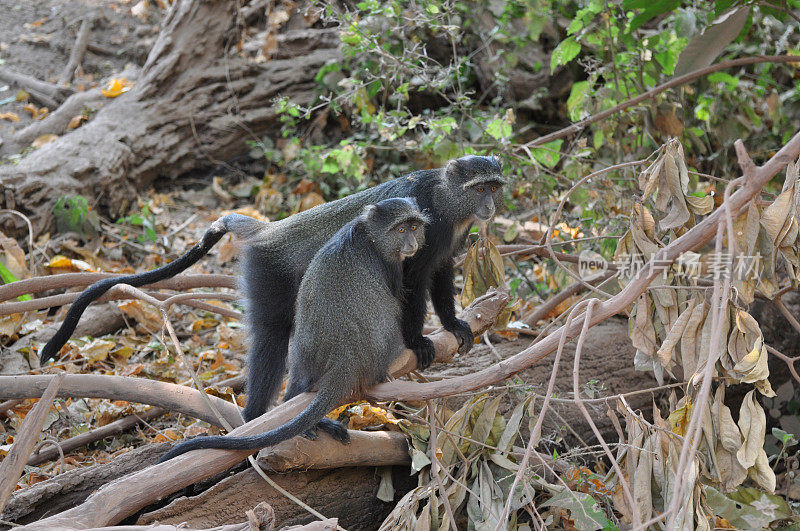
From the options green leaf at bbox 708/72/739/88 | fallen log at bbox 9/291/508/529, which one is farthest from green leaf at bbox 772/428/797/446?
green leaf at bbox 708/72/739/88

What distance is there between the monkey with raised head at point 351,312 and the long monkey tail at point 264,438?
0.04 ft

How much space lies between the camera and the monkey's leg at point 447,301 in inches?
182

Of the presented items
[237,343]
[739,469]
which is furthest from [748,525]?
[237,343]

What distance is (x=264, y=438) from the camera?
11.0 feet

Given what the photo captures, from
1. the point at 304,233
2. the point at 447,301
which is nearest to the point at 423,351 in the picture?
the point at 447,301

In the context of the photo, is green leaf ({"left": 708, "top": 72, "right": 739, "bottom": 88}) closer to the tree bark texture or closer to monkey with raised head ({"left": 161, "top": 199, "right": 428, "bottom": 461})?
monkey with raised head ({"left": 161, "top": 199, "right": 428, "bottom": 461})

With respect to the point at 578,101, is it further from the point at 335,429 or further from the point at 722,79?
the point at 335,429

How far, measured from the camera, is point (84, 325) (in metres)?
5.95

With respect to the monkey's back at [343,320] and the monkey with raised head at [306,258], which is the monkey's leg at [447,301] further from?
the monkey's back at [343,320]

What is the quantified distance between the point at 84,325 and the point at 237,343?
3.99 feet

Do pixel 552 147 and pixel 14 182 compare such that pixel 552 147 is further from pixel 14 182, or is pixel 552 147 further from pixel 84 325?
pixel 14 182

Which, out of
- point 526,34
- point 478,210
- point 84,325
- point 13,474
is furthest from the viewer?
point 526,34

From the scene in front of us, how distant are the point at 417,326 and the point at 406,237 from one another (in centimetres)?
69

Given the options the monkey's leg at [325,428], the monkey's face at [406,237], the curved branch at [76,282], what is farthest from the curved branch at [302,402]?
the curved branch at [76,282]
